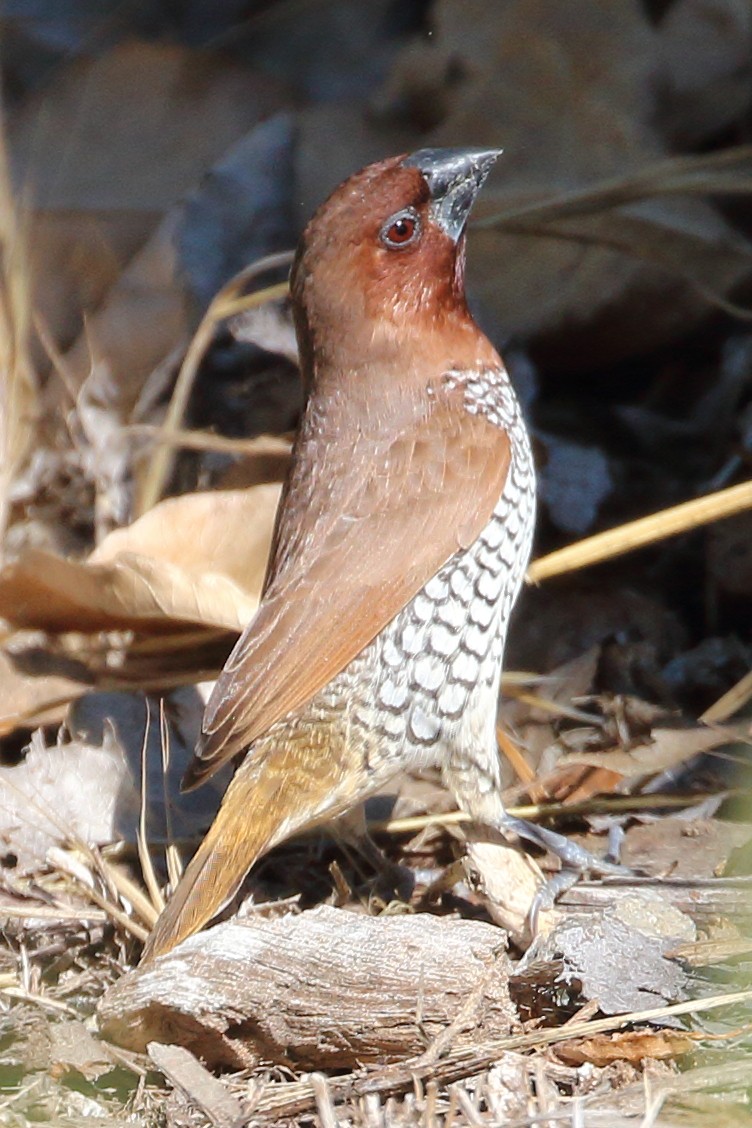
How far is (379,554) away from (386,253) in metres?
0.79

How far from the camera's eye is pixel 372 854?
4.06m

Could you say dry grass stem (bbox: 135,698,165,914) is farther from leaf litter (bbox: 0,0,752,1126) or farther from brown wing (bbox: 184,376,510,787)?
brown wing (bbox: 184,376,510,787)

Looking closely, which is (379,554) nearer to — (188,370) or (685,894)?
(685,894)

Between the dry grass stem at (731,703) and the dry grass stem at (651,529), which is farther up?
the dry grass stem at (651,529)

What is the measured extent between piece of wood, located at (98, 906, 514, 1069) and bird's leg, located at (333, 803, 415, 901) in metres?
0.65

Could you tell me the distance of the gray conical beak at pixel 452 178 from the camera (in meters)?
3.89

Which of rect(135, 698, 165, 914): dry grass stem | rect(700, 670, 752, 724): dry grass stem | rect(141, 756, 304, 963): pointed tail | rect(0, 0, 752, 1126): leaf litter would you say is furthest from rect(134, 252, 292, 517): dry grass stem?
rect(700, 670, 752, 724): dry grass stem

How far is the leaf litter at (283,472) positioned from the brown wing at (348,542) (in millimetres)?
468

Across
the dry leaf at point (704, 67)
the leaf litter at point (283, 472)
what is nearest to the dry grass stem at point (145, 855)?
the leaf litter at point (283, 472)

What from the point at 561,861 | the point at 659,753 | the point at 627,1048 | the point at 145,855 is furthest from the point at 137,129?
the point at 627,1048

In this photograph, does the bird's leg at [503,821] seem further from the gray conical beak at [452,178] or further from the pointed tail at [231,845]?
the gray conical beak at [452,178]

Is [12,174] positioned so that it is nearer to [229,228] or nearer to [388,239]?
[229,228]

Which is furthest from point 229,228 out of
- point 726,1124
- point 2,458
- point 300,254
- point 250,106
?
point 726,1124

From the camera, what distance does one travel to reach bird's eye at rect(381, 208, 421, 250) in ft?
12.7
